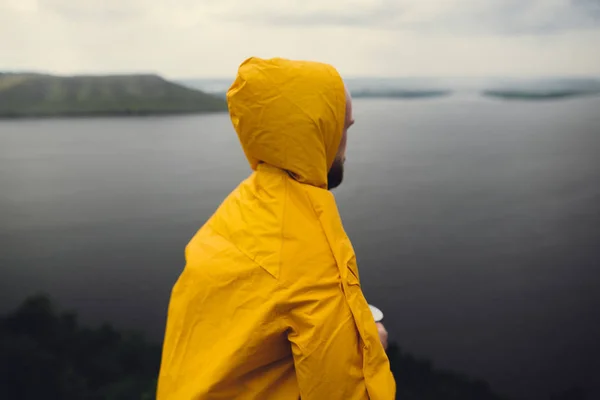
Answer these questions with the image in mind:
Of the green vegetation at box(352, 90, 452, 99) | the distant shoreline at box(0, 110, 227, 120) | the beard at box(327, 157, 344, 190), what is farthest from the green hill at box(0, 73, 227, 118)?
the beard at box(327, 157, 344, 190)

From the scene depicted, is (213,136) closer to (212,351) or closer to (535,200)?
(535,200)

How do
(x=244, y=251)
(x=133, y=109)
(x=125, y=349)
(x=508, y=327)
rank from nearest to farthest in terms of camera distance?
(x=244, y=251) < (x=508, y=327) < (x=125, y=349) < (x=133, y=109)

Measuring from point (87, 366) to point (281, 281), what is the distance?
1728 millimetres

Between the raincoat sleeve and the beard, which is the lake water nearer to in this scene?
the beard

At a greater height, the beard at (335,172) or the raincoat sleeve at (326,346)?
the beard at (335,172)

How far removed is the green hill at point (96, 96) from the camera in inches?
89.4

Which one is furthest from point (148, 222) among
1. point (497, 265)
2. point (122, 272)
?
point (497, 265)

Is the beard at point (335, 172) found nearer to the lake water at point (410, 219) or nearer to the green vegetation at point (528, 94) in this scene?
the lake water at point (410, 219)

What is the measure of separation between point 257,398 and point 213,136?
162 cm

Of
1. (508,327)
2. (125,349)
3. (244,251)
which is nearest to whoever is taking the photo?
(244,251)

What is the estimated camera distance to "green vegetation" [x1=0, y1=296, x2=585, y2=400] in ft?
6.61

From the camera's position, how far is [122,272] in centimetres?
222

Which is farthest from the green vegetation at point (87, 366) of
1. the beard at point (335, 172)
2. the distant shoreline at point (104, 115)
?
the beard at point (335, 172)

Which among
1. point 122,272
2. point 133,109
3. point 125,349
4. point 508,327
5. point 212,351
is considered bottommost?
point 125,349
